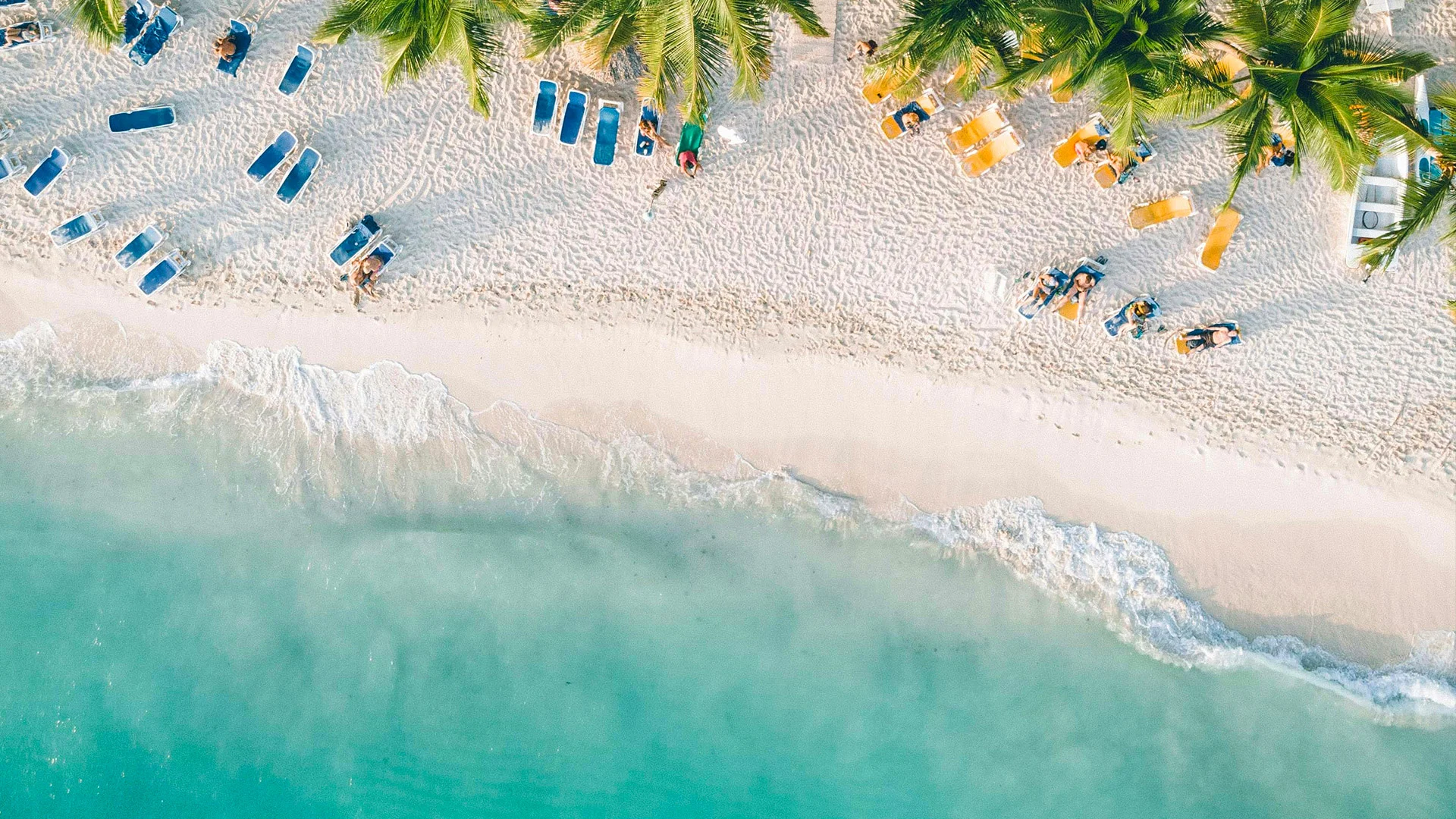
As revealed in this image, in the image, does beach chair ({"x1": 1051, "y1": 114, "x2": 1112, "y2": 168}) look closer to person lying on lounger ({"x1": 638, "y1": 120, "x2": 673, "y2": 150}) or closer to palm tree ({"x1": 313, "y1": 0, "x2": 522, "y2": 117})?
person lying on lounger ({"x1": 638, "y1": 120, "x2": 673, "y2": 150})

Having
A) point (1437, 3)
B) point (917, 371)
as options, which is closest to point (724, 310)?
point (917, 371)

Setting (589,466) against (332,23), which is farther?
(589,466)

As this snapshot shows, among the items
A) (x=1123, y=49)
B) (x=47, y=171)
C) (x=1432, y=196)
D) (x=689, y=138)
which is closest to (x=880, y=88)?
(x=689, y=138)

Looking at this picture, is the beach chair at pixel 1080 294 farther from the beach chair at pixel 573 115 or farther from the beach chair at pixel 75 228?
the beach chair at pixel 75 228

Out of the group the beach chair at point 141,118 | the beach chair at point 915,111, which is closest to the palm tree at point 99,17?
the beach chair at point 141,118

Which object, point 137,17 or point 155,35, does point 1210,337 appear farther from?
point 137,17

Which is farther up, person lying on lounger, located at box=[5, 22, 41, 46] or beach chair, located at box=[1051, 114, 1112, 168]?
beach chair, located at box=[1051, 114, 1112, 168]

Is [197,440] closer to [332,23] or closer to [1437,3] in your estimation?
[332,23]

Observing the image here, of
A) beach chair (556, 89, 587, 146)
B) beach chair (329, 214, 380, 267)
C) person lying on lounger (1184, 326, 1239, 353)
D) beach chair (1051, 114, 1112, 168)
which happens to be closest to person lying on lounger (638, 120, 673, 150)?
beach chair (556, 89, 587, 146)
